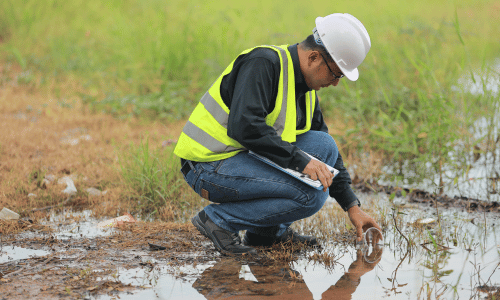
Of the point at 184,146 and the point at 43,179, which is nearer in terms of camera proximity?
the point at 184,146

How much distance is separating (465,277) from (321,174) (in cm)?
91

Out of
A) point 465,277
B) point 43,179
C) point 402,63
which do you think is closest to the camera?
point 465,277

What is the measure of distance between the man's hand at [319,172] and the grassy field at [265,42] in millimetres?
1694

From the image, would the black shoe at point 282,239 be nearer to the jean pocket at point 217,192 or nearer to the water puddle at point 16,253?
the jean pocket at point 217,192

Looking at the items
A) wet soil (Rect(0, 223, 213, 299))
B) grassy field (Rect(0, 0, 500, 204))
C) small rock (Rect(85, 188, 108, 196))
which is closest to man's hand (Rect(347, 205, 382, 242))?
wet soil (Rect(0, 223, 213, 299))

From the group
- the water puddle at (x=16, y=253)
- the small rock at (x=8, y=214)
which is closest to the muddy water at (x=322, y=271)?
the water puddle at (x=16, y=253)

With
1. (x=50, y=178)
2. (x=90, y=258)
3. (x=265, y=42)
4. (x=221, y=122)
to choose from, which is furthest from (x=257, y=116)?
(x=265, y=42)

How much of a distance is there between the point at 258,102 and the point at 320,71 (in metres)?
0.42

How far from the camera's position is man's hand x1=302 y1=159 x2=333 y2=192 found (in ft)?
8.58

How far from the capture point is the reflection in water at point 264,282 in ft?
7.70

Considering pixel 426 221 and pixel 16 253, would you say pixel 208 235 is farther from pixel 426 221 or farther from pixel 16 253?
pixel 426 221

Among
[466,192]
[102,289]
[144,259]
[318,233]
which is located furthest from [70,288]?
[466,192]

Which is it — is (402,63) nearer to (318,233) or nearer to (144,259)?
(318,233)

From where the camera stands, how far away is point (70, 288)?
2.29 metres
